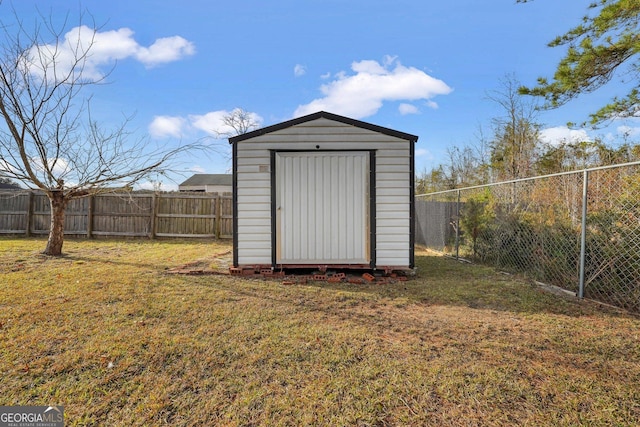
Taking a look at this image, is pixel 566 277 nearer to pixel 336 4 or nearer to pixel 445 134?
pixel 336 4

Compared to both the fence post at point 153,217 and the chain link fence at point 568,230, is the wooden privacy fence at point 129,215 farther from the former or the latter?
the chain link fence at point 568,230

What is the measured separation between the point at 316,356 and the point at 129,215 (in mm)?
10454

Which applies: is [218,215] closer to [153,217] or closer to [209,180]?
[153,217]

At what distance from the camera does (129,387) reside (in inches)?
77.0

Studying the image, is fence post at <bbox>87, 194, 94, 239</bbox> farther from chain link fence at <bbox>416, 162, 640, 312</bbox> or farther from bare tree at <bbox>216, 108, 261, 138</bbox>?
chain link fence at <bbox>416, 162, 640, 312</bbox>

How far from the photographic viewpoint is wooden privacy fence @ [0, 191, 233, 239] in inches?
415

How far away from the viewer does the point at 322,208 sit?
5.23 meters

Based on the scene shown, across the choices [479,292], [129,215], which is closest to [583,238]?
[479,292]

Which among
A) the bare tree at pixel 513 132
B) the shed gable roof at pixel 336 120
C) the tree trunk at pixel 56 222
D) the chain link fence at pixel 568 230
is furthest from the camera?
the bare tree at pixel 513 132

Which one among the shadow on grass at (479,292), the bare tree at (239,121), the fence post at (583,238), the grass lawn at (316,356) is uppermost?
the bare tree at (239,121)

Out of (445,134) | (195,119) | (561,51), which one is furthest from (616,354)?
(445,134)

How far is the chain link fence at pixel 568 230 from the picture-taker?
139 inches

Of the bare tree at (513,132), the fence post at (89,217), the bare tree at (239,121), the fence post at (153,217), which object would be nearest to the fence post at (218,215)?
the fence post at (153,217)

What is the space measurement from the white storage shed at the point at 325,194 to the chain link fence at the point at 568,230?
6.04ft
